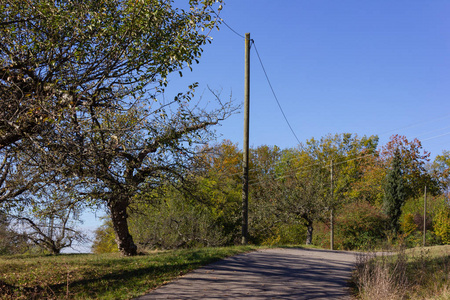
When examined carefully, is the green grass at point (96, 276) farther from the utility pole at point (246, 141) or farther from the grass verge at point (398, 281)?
the grass verge at point (398, 281)

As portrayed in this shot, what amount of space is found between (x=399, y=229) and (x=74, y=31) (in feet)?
110

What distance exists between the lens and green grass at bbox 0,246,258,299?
9258 mm

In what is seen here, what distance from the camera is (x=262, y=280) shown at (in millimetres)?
10336

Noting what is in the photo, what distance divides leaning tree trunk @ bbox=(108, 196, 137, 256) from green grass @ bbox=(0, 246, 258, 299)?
207 cm

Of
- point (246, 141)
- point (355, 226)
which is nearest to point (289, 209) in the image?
point (355, 226)

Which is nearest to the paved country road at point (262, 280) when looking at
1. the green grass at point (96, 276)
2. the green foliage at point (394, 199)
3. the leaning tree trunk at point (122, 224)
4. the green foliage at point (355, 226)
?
the green grass at point (96, 276)

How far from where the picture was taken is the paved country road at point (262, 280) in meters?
8.95

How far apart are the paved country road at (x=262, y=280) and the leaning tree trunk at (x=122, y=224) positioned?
4304mm

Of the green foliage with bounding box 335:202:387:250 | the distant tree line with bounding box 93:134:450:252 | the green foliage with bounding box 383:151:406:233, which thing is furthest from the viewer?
the green foliage with bounding box 383:151:406:233

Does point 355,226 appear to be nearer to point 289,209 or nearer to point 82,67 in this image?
point 289,209

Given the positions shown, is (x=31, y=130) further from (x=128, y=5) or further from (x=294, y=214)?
(x=294, y=214)

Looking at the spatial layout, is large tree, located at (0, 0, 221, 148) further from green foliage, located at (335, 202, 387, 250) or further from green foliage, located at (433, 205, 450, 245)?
green foliage, located at (433, 205, 450, 245)

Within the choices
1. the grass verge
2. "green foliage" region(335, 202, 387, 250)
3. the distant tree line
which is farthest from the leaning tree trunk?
"green foliage" region(335, 202, 387, 250)

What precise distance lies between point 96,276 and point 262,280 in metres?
4.40
